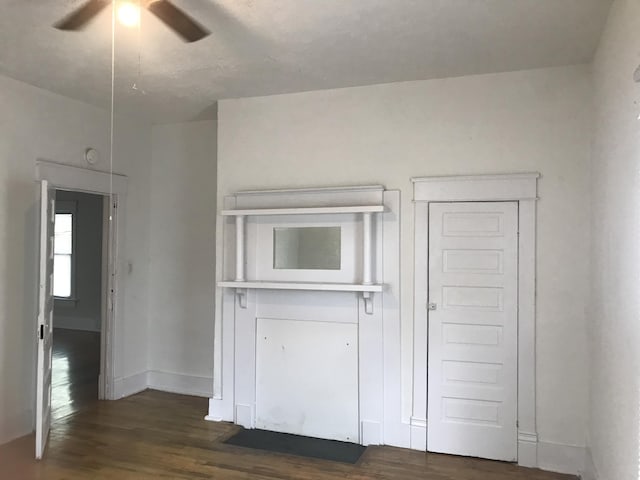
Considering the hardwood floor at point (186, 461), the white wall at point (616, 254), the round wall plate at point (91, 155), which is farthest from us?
the round wall plate at point (91, 155)

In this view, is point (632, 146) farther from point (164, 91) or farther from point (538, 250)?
point (164, 91)

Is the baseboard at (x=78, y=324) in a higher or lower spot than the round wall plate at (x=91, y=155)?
lower

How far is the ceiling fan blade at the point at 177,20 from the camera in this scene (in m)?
2.57

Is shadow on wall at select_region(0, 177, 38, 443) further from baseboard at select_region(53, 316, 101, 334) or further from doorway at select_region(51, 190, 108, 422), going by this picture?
baseboard at select_region(53, 316, 101, 334)

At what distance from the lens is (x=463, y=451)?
3.57 metres

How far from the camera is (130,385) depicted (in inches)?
195

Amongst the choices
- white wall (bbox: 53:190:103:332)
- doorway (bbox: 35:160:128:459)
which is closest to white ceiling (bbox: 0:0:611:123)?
doorway (bbox: 35:160:128:459)

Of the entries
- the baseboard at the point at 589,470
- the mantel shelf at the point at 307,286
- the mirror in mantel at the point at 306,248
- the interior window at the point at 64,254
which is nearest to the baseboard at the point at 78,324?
the interior window at the point at 64,254

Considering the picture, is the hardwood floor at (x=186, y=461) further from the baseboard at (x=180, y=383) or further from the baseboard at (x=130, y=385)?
the baseboard at (x=180, y=383)

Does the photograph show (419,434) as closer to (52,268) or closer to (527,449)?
(527,449)

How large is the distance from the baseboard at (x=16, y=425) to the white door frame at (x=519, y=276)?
2965 millimetres

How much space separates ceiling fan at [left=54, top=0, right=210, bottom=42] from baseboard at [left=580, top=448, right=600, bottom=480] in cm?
349

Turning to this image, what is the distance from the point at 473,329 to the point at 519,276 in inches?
19.6

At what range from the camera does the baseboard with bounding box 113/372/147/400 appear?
4.80 m
